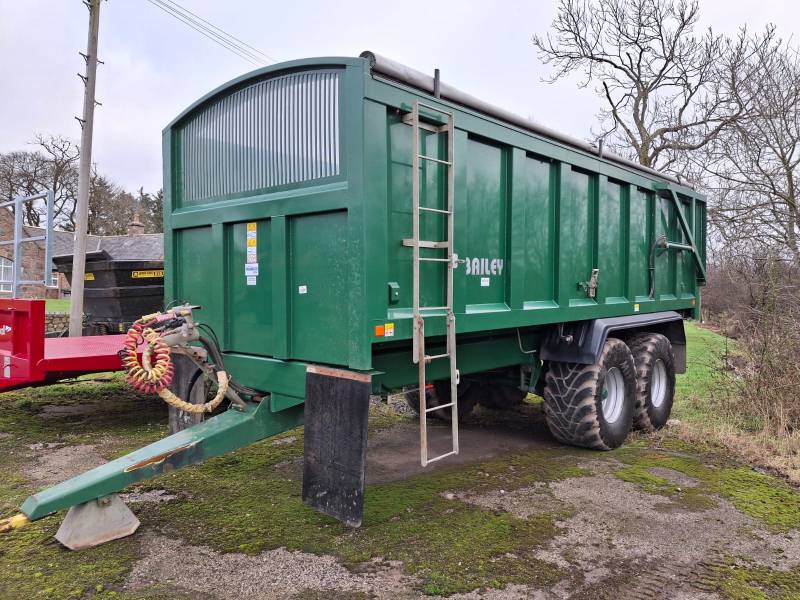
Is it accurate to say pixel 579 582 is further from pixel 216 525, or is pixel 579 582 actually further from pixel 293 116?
pixel 293 116

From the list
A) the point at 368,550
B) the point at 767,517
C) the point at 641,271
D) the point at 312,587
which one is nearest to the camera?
the point at 312,587

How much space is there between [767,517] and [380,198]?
10.8 ft

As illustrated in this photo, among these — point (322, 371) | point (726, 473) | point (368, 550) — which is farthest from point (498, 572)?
point (726, 473)

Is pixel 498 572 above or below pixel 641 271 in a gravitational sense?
below

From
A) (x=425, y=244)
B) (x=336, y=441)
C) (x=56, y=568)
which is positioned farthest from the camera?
(x=425, y=244)

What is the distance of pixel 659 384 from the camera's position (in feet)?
21.3

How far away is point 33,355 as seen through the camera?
4.82 metres

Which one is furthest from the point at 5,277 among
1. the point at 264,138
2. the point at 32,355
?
the point at 264,138

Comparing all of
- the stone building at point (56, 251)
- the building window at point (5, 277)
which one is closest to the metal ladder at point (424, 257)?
the stone building at point (56, 251)

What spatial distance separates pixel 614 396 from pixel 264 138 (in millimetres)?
3968

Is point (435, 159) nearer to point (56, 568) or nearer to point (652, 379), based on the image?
point (56, 568)

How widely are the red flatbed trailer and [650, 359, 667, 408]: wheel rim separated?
5353mm

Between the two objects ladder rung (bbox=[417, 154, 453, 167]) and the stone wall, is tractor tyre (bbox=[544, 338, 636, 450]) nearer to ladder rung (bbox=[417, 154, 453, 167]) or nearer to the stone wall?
ladder rung (bbox=[417, 154, 453, 167])

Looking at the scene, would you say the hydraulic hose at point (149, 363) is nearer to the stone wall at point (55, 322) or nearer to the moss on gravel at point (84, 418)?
the moss on gravel at point (84, 418)
